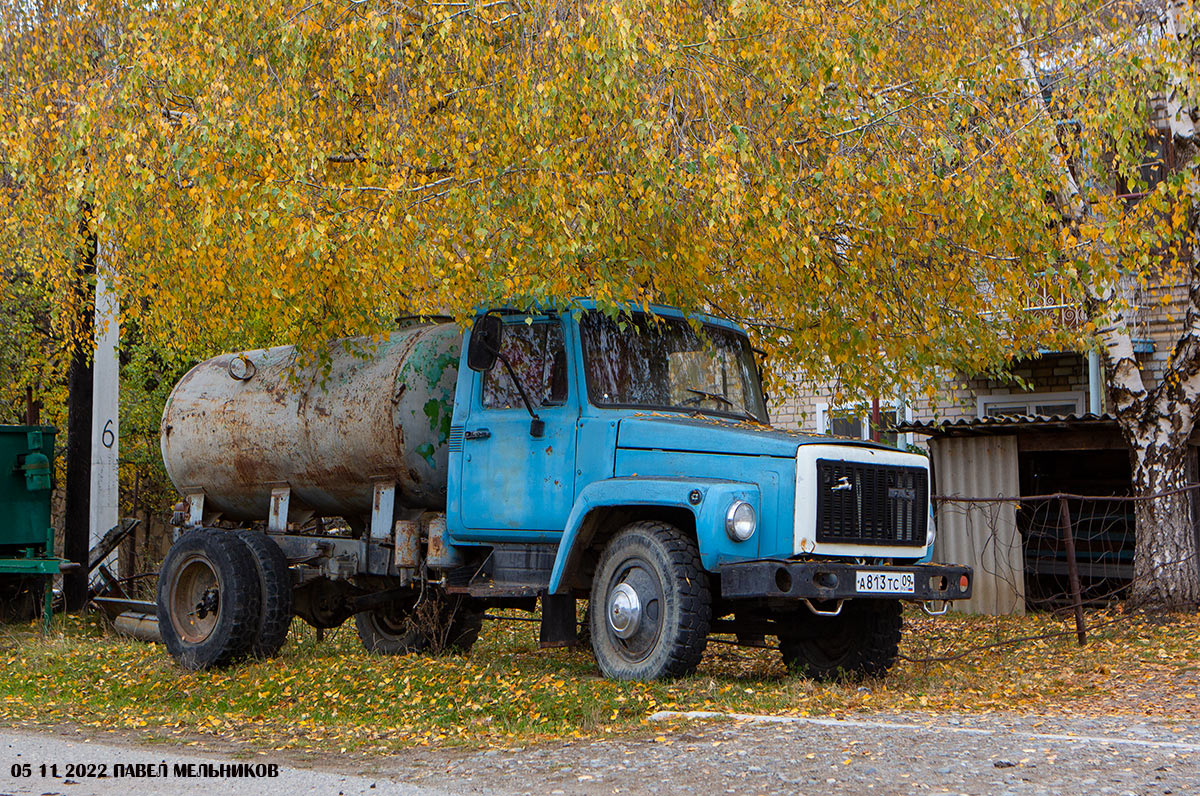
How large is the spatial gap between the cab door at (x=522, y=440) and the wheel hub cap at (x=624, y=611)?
839mm

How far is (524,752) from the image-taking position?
6453 millimetres

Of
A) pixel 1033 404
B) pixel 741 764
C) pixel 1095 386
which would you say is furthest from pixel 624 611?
pixel 1033 404

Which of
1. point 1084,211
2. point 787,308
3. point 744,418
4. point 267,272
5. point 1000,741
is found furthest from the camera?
point 1084,211

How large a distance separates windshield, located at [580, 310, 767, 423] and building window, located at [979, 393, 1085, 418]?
11013 millimetres

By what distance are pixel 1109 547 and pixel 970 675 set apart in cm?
724

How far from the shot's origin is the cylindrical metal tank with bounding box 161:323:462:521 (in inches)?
383

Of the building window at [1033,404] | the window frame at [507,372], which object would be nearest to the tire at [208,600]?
the window frame at [507,372]

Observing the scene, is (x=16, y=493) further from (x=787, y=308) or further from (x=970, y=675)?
(x=970, y=675)

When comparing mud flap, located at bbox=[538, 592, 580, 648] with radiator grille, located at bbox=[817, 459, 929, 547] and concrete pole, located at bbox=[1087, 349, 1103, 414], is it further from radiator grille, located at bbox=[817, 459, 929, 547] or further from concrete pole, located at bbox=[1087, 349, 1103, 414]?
concrete pole, located at bbox=[1087, 349, 1103, 414]

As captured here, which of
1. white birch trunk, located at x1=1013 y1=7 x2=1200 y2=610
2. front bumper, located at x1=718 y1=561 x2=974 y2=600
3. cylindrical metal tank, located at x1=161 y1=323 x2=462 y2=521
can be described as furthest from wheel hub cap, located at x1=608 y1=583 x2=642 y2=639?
white birch trunk, located at x1=1013 y1=7 x2=1200 y2=610

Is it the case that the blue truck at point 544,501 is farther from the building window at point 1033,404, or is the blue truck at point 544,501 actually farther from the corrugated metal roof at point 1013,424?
the building window at point 1033,404

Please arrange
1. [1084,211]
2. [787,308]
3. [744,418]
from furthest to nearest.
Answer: [1084,211] < [787,308] < [744,418]

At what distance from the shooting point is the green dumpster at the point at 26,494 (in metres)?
13.1

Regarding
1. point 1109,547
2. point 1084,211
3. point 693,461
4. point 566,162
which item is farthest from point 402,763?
point 1109,547
